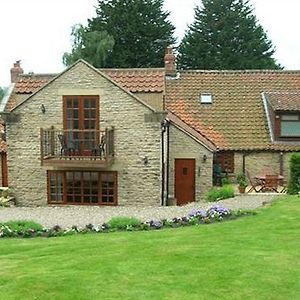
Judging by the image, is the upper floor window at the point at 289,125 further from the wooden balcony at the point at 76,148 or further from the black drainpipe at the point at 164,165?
the wooden balcony at the point at 76,148

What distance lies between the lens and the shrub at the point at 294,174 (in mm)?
21266

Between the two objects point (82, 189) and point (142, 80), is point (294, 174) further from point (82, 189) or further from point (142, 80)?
point (82, 189)

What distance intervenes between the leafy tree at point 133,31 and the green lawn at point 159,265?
116 ft

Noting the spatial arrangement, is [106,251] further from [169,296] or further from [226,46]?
[226,46]

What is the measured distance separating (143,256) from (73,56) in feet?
128

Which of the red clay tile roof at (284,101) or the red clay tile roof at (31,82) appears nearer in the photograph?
the red clay tile roof at (31,82)

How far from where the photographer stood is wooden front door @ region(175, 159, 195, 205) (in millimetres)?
25609

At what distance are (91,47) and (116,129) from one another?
24299 millimetres

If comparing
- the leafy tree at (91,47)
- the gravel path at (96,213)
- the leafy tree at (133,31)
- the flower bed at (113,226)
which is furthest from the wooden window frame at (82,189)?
the leafy tree at (133,31)

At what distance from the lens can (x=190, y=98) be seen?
1173 inches

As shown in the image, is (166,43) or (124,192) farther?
(166,43)

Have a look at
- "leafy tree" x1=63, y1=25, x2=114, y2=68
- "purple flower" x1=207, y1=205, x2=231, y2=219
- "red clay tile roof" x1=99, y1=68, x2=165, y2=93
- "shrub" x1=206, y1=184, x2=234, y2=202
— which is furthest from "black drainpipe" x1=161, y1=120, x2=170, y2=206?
"leafy tree" x1=63, y1=25, x2=114, y2=68

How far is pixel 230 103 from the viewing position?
2945 centimetres

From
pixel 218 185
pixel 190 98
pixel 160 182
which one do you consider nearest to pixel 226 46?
pixel 190 98
